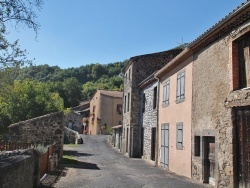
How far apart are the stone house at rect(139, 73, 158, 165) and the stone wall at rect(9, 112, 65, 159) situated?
5747mm

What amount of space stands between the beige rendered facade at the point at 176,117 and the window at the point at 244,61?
12.9 ft

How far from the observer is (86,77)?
343 ft

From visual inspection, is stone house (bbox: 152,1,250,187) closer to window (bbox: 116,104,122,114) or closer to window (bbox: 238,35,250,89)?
window (bbox: 238,35,250,89)

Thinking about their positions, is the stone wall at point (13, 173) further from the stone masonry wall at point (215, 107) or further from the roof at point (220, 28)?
the roof at point (220, 28)

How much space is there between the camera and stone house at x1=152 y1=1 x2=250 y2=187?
908 centimetres

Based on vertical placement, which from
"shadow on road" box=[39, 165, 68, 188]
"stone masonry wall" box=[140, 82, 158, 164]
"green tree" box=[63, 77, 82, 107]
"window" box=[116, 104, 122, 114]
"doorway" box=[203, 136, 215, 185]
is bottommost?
"shadow on road" box=[39, 165, 68, 188]

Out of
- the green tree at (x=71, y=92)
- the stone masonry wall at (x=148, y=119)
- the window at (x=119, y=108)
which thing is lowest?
the stone masonry wall at (x=148, y=119)

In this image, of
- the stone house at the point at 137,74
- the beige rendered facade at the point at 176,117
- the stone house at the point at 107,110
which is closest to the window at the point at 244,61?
the beige rendered facade at the point at 176,117

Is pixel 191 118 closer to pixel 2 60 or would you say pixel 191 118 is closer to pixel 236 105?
pixel 236 105

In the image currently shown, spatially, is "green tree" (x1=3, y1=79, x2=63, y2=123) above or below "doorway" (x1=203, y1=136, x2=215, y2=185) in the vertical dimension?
above

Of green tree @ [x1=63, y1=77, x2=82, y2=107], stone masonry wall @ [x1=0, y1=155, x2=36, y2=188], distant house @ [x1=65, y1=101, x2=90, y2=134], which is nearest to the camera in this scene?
stone masonry wall @ [x1=0, y1=155, x2=36, y2=188]

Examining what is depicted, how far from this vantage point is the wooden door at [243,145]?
8727 millimetres

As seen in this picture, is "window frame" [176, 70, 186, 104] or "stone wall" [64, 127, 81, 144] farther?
"stone wall" [64, 127, 81, 144]

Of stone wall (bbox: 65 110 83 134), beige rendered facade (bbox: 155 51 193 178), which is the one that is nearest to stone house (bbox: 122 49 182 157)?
beige rendered facade (bbox: 155 51 193 178)
